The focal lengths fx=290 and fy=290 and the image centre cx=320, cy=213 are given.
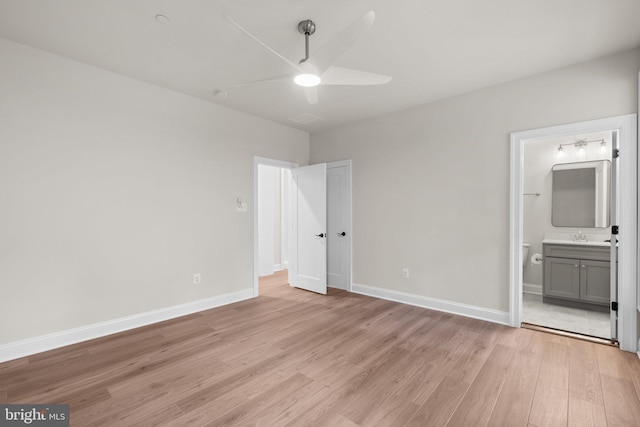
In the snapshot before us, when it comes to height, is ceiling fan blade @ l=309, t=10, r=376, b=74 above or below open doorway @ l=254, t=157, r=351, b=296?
above

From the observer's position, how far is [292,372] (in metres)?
2.44

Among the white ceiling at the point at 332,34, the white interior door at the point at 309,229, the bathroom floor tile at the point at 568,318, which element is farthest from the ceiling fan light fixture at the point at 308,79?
the bathroom floor tile at the point at 568,318

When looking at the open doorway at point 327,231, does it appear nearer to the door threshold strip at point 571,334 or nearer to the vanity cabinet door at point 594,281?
the door threshold strip at point 571,334

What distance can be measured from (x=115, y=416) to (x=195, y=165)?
2.86 m

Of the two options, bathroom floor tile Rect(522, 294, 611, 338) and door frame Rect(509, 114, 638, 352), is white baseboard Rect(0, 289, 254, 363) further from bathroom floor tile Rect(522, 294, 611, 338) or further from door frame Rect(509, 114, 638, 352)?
door frame Rect(509, 114, 638, 352)

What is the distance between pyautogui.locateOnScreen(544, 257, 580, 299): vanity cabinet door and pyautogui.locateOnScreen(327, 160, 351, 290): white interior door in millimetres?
2927

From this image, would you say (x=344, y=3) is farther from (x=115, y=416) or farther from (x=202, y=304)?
(x=202, y=304)

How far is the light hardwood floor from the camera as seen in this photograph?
6.30 feet

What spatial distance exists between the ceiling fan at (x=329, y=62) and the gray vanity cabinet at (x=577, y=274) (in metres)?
3.84

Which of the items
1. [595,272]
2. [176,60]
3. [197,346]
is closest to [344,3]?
[176,60]

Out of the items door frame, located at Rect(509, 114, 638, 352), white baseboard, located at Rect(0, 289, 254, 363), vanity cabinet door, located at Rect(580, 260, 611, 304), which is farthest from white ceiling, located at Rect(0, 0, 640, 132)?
white baseboard, located at Rect(0, 289, 254, 363)

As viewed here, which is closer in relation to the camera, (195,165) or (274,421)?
(274,421)

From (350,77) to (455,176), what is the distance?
2.21m

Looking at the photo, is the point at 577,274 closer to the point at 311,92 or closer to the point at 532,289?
the point at 532,289
